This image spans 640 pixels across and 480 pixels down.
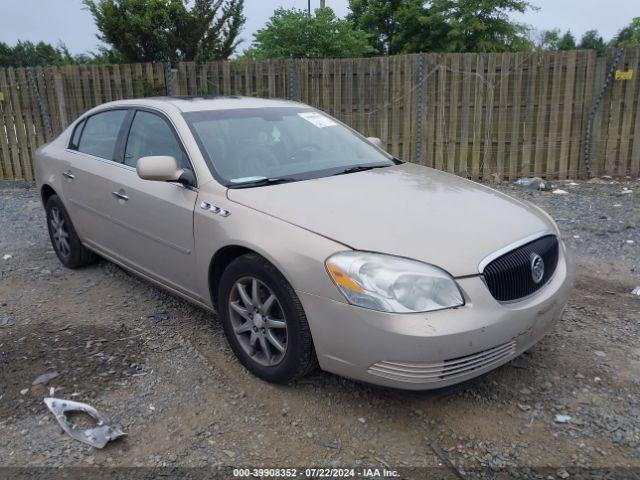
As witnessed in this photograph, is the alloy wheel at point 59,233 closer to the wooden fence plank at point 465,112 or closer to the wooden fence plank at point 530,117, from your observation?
the wooden fence plank at point 465,112

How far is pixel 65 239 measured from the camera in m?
5.19

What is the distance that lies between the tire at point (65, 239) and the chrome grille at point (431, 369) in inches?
136

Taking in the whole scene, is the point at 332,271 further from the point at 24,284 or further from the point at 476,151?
the point at 476,151

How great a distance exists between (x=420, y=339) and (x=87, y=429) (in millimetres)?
1741

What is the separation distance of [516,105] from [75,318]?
6.98 metres

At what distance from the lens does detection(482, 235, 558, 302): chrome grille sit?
8.98 ft

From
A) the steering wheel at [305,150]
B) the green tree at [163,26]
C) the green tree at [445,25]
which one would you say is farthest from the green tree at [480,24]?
the steering wheel at [305,150]

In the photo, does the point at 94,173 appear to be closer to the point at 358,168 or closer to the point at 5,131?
the point at 358,168

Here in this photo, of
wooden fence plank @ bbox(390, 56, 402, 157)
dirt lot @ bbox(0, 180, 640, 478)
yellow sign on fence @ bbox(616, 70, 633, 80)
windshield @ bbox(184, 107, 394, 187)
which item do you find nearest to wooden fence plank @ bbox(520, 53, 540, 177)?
yellow sign on fence @ bbox(616, 70, 633, 80)

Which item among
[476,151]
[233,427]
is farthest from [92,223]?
[476,151]

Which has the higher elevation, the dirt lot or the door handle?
the door handle

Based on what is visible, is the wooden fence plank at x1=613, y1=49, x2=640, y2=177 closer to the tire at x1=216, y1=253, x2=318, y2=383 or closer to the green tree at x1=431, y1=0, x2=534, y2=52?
the tire at x1=216, y1=253, x2=318, y2=383

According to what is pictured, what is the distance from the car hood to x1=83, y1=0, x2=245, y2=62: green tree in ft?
29.7

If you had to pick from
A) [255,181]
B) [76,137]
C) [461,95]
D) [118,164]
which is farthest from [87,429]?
[461,95]
